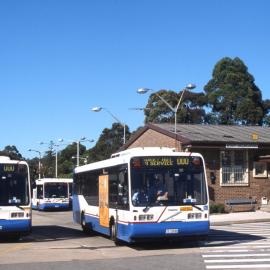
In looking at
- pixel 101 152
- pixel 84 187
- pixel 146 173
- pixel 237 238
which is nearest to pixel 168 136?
pixel 84 187

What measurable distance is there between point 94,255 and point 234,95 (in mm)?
59119

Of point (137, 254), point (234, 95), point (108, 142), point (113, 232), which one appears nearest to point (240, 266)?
point (137, 254)

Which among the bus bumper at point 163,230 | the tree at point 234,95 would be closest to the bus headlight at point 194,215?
the bus bumper at point 163,230

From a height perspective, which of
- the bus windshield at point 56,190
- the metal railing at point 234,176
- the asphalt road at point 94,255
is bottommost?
the asphalt road at point 94,255

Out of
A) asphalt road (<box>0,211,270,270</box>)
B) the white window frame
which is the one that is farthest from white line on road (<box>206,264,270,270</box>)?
the white window frame

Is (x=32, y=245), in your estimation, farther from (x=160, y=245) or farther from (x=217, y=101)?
(x=217, y=101)

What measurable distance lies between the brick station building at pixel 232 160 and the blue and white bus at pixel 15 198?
16.6 metres

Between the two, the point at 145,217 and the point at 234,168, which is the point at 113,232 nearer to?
the point at 145,217

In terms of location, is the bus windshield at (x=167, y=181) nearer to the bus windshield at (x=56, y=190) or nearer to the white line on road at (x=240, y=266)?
the white line on road at (x=240, y=266)

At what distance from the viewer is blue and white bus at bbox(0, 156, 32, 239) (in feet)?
63.4

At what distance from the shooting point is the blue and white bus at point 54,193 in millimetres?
49422

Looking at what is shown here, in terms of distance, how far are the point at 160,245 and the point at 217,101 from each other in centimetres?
5810

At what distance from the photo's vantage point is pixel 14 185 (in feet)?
65.3

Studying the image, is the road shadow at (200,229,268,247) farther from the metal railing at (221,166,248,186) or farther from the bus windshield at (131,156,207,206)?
the metal railing at (221,166,248,186)
